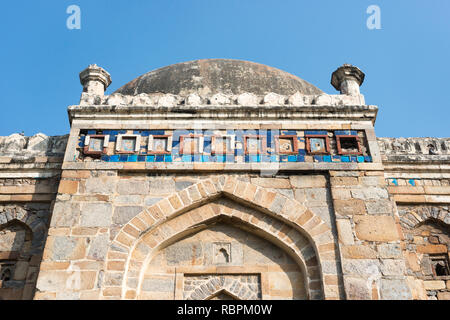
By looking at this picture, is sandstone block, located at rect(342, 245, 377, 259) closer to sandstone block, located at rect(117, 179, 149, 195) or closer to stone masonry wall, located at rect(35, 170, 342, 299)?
stone masonry wall, located at rect(35, 170, 342, 299)

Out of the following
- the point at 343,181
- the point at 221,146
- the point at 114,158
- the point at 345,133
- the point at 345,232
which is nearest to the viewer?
the point at 345,232

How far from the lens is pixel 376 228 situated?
5023mm

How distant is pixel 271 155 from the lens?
556 cm

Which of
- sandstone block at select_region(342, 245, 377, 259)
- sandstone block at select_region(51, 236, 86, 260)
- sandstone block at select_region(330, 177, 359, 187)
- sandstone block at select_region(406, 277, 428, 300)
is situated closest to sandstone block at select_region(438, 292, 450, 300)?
sandstone block at select_region(406, 277, 428, 300)

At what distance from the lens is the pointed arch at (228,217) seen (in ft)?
16.1

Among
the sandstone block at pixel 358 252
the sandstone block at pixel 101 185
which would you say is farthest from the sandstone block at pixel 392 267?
the sandstone block at pixel 101 185

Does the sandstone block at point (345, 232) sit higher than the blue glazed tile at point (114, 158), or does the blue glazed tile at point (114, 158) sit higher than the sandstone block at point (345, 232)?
the blue glazed tile at point (114, 158)

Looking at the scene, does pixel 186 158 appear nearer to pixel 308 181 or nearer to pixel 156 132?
pixel 156 132

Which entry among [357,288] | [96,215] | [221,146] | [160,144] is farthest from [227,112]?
[357,288]

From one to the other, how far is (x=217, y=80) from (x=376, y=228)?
10.8ft

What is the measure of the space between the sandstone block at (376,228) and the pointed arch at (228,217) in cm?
29

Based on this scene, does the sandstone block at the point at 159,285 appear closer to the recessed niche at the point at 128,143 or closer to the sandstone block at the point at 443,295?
the recessed niche at the point at 128,143
